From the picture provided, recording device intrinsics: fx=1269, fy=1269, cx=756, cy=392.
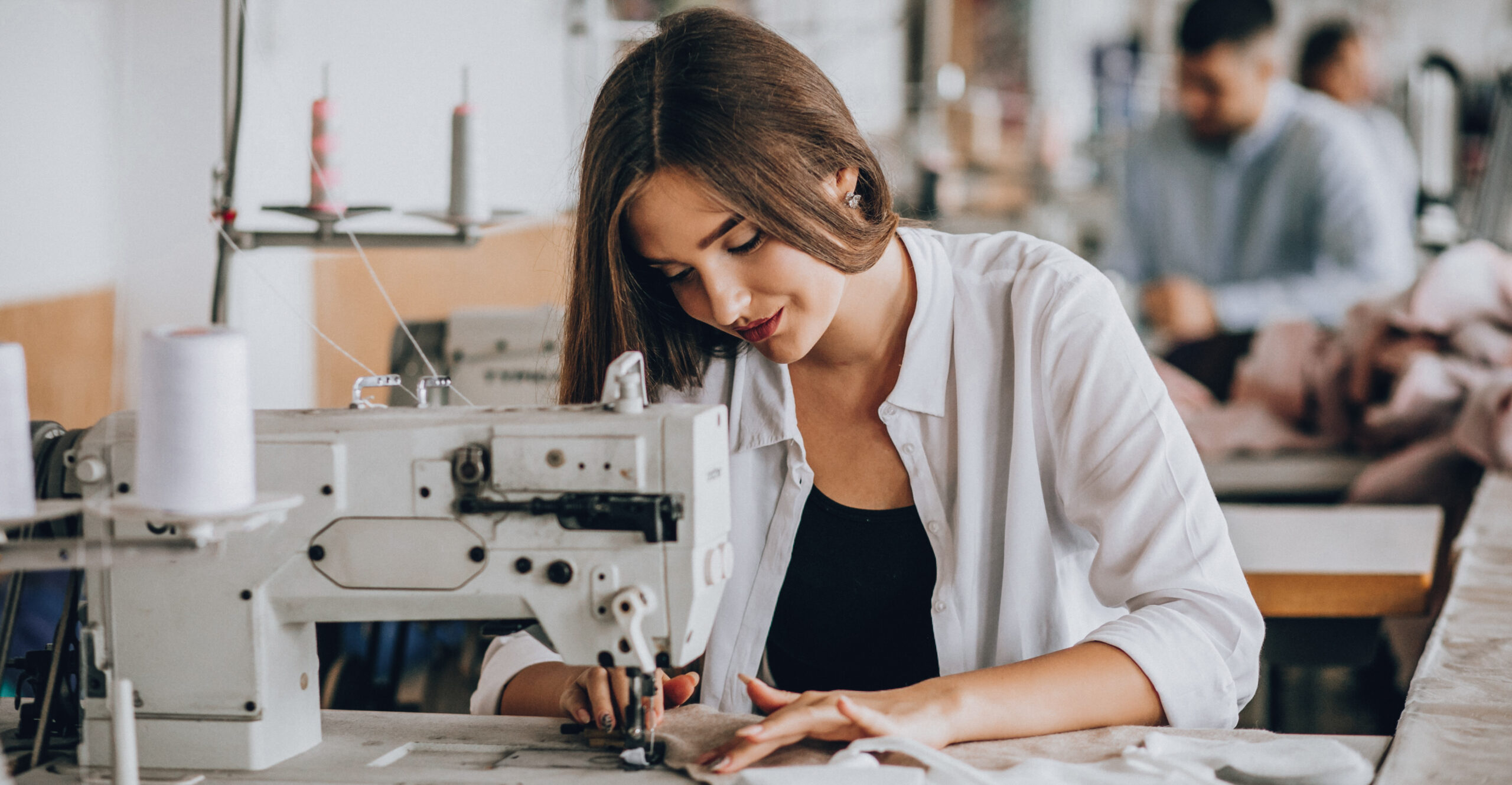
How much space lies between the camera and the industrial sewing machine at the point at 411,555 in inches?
39.7

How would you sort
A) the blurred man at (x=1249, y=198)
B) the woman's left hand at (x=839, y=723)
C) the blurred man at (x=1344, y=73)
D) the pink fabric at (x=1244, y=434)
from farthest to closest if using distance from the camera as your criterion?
the blurred man at (x=1344, y=73) → the blurred man at (x=1249, y=198) → the pink fabric at (x=1244, y=434) → the woman's left hand at (x=839, y=723)

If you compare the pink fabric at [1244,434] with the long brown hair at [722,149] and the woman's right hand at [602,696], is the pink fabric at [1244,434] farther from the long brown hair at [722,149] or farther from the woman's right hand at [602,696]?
the woman's right hand at [602,696]

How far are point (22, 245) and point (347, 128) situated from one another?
0.90 metres

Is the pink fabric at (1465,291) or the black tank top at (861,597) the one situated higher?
the pink fabric at (1465,291)

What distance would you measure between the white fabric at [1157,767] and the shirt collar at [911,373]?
1.55 ft

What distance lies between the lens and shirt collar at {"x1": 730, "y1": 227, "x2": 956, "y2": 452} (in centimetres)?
136

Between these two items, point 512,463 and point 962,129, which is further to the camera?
point 962,129

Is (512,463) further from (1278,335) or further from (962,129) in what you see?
(962,129)

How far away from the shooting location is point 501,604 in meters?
1.04

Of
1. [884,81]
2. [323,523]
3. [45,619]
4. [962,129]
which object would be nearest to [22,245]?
[45,619]

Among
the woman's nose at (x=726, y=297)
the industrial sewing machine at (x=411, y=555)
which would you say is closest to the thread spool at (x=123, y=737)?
the industrial sewing machine at (x=411, y=555)

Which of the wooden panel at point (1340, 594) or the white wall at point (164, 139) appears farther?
the white wall at point (164, 139)

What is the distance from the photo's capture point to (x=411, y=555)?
1.03 metres

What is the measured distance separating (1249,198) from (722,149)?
323 cm
